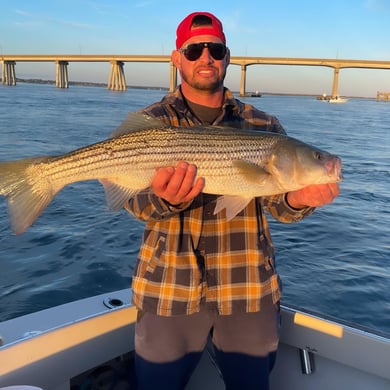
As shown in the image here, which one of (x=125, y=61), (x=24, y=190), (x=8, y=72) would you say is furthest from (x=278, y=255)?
(x=8, y=72)

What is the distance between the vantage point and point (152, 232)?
313 cm

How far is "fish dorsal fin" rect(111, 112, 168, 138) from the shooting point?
10.4ft

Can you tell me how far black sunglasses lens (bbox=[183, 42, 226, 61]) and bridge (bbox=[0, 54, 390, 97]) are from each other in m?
72.5

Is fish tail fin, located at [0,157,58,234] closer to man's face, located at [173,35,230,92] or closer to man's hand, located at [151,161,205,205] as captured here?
man's hand, located at [151,161,205,205]

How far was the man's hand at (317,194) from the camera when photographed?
3014 millimetres

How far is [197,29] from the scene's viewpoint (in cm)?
338

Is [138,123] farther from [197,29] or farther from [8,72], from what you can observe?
[8,72]

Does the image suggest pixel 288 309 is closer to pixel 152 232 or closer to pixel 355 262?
pixel 152 232

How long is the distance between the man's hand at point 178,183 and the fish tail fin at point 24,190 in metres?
0.85

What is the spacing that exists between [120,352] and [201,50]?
2.54 metres

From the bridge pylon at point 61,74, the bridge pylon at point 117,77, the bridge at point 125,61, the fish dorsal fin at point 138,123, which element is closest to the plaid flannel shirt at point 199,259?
the fish dorsal fin at point 138,123

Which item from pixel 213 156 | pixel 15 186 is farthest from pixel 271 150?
pixel 15 186

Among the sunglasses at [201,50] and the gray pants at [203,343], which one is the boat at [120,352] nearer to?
the gray pants at [203,343]

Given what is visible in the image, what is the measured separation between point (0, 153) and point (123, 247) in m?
9.38
